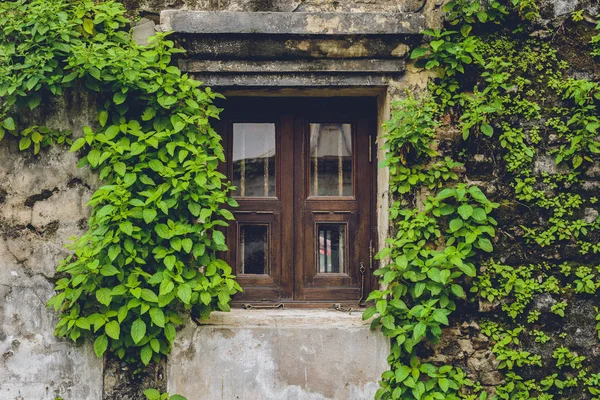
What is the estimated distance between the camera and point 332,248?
3.91 meters

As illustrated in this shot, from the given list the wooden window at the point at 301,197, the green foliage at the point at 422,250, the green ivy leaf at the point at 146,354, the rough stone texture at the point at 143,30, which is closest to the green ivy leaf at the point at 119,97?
the rough stone texture at the point at 143,30

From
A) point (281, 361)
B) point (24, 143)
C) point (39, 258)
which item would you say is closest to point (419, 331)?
point (281, 361)

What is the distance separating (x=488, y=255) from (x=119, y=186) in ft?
7.48

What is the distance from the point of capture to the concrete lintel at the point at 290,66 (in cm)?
355

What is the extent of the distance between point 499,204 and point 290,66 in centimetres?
156

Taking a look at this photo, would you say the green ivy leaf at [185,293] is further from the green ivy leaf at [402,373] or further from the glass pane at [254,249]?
the green ivy leaf at [402,373]

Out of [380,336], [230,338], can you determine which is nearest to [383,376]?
[380,336]

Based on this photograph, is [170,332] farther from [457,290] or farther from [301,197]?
[457,290]

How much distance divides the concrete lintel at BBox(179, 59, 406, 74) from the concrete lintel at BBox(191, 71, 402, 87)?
3 cm

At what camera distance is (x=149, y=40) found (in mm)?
3439

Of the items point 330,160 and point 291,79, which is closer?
point 291,79

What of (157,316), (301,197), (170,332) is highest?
(301,197)

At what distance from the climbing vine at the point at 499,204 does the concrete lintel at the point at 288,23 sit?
0.79 feet

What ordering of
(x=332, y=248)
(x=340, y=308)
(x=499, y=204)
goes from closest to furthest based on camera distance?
(x=499, y=204)
(x=340, y=308)
(x=332, y=248)
